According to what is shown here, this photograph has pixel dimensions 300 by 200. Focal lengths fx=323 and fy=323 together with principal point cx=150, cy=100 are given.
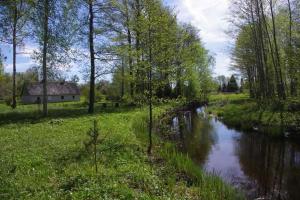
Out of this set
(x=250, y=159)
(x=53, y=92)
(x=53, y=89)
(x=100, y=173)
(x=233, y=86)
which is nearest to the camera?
(x=100, y=173)

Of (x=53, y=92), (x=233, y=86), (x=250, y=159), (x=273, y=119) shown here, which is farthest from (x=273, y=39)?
(x=233, y=86)

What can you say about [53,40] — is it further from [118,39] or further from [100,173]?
[100,173]

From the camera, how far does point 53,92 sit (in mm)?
77625

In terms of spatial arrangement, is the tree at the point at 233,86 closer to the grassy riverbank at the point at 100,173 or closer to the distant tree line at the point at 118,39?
the distant tree line at the point at 118,39

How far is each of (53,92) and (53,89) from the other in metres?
0.94

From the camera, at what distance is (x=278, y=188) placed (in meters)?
10.6

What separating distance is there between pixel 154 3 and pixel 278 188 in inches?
320

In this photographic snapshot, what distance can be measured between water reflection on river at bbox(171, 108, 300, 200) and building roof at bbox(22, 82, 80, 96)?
5854cm

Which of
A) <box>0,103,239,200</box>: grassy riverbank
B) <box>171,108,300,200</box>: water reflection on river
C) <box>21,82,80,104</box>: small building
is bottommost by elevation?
<box>171,108,300,200</box>: water reflection on river

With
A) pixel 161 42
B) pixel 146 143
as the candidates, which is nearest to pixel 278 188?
pixel 146 143

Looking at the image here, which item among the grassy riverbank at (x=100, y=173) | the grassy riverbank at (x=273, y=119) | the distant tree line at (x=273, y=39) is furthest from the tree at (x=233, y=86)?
the grassy riverbank at (x=100, y=173)

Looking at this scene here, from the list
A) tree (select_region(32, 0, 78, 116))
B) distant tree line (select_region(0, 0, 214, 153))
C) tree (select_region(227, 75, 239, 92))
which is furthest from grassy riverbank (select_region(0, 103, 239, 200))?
tree (select_region(227, 75, 239, 92))

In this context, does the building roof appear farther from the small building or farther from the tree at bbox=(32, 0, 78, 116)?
the tree at bbox=(32, 0, 78, 116)

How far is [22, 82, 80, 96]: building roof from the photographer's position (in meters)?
73.5
